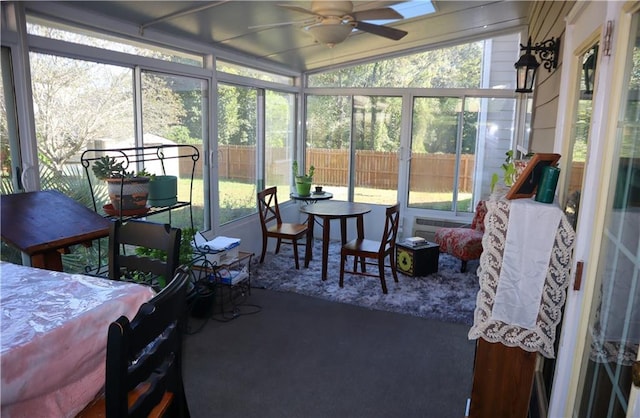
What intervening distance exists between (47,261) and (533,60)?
2.99 m

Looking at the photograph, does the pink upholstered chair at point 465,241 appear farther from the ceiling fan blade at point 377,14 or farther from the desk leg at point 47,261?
the desk leg at point 47,261

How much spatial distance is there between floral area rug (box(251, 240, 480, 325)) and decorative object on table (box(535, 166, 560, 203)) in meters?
2.00

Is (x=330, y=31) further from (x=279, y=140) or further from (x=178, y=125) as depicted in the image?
(x=279, y=140)

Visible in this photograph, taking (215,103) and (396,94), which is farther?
(396,94)

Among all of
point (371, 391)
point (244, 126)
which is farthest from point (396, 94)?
point (371, 391)

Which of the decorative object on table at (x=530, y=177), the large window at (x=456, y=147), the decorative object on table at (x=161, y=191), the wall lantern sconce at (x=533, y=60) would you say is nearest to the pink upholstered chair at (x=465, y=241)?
the large window at (x=456, y=147)

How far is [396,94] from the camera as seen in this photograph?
5609mm

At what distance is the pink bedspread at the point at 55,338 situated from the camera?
45.1 inches

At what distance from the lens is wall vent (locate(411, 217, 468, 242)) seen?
5.63 meters

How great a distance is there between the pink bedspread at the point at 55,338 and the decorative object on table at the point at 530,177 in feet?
4.72

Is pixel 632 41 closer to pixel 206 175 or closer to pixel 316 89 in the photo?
pixel 206 175

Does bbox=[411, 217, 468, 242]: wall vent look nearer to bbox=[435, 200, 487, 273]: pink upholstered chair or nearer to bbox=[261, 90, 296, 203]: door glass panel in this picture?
bbox=[435, 200, 487, 273]: pink upholstered chair

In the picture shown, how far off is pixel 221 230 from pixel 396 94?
9.17ft

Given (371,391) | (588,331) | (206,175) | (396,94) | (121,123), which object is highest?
(396,94)
